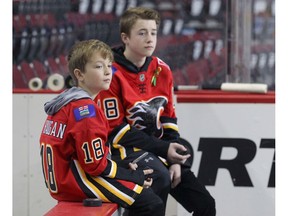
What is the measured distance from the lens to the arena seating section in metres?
5.12

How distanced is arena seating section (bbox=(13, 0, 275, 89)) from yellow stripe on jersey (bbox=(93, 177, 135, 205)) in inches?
83.9

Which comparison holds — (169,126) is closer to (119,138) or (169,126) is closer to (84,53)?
(119,138)

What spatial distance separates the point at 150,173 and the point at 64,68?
2.06 metres

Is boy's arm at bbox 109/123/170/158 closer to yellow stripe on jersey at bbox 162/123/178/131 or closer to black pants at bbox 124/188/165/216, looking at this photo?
yellow stripe on jersey at bbox 162/123/178/131

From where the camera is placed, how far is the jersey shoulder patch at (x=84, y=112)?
117 inches

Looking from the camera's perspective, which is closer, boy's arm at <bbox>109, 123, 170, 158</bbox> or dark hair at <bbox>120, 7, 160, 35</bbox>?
boy's arm at <bbox>109, 123, 170, 158</bbox>

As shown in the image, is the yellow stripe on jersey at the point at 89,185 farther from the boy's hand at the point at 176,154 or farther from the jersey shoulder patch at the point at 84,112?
the boy's hand at the point at 176,154

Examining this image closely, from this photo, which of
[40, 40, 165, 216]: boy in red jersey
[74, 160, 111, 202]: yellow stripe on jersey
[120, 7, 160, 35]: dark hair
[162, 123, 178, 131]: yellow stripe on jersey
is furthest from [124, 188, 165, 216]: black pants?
[120, 7, 160, 35]: dark hair

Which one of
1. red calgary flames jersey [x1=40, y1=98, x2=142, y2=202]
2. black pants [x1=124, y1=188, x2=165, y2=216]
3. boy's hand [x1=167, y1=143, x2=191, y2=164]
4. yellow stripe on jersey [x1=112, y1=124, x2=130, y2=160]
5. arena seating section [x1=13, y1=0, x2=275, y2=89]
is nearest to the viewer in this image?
red calgary flames jersey [x1=40, y1=98, x2=142, y2=202]

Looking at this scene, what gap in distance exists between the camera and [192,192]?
348 cm

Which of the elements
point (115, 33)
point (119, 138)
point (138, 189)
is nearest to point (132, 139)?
point (119, 138)

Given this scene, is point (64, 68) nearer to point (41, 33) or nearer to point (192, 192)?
point (41, 33)

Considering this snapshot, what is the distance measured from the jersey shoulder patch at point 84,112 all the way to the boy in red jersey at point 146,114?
13.0 inches

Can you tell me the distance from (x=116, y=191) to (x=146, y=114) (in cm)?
46
